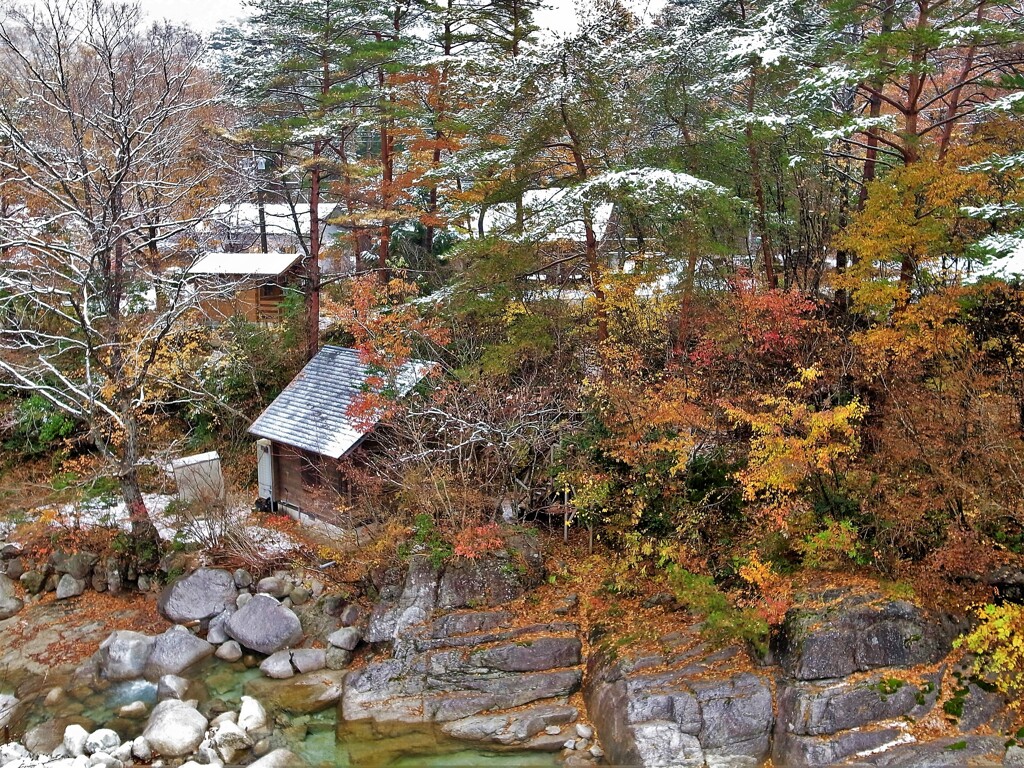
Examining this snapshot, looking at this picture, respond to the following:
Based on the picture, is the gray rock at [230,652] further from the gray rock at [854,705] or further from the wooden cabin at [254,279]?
the wooden cabin at [254,279]

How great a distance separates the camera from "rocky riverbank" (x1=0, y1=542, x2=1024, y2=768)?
8.87 m

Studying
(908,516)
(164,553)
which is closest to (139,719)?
(164,553)

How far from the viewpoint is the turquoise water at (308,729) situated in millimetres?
10227

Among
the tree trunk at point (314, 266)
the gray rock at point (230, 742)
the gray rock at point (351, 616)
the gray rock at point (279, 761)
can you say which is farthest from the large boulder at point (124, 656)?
the tree trunk at point (314, 266)

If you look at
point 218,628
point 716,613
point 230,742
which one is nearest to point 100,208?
point 218,628

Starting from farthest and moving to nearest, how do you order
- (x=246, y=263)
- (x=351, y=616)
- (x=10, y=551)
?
(x=246, y=263), (x=10, y=551), (x=351, y=616)

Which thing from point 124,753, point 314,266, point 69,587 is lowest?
point 124,753

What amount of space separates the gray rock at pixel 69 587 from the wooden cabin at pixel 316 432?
406 centimetres

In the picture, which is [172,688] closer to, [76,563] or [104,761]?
[104,761]

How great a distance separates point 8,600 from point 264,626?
19.8 ft

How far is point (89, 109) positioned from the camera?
49.1 feet

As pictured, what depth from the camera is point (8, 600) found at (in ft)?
47.6

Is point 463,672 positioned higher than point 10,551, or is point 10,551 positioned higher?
point 10,551

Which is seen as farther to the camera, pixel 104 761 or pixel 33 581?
pixel 33 581
